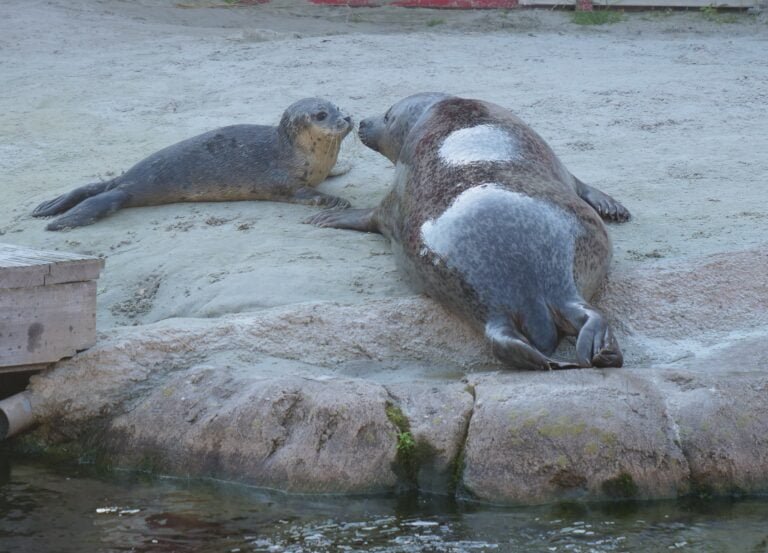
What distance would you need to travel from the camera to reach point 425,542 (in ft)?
12.9

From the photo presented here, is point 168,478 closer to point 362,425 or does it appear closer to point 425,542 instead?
point 362,425

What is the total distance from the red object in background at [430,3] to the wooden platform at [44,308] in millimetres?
8440

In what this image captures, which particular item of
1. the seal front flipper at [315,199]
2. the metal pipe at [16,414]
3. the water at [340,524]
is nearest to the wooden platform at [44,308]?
the metal pipe at [16,414]

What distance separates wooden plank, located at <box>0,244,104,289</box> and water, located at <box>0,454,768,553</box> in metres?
0.79

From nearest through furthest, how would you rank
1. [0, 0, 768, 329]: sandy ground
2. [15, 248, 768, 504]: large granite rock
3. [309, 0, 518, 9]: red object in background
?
[15, 248, 768, 504]: large granite rock
[0, 0, 768, 329]: sandy ground
[309, 0, 518, 9]: red object in background

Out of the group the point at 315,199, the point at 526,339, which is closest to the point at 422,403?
the point at 526,339

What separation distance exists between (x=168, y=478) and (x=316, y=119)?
367cm

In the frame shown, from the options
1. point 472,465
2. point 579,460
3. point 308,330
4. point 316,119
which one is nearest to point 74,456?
point 308,330

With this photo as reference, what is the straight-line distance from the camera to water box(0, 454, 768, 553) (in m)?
3.91

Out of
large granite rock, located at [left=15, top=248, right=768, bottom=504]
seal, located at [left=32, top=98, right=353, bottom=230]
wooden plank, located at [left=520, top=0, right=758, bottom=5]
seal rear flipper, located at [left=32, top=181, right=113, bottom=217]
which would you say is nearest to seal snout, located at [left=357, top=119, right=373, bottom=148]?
seal, located at [left=32, top=98, right=353, bottom=230]

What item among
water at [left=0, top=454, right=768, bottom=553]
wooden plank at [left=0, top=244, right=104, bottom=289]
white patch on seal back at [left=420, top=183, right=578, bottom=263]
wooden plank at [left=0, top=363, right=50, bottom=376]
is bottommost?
water at [left=0, top=454, right=768, bottom=553]

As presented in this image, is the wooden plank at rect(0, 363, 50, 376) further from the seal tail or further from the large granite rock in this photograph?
the seal tail

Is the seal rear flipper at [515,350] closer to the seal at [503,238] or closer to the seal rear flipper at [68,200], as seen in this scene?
the seal at [503,238]

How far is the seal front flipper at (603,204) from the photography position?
6.48 metres
